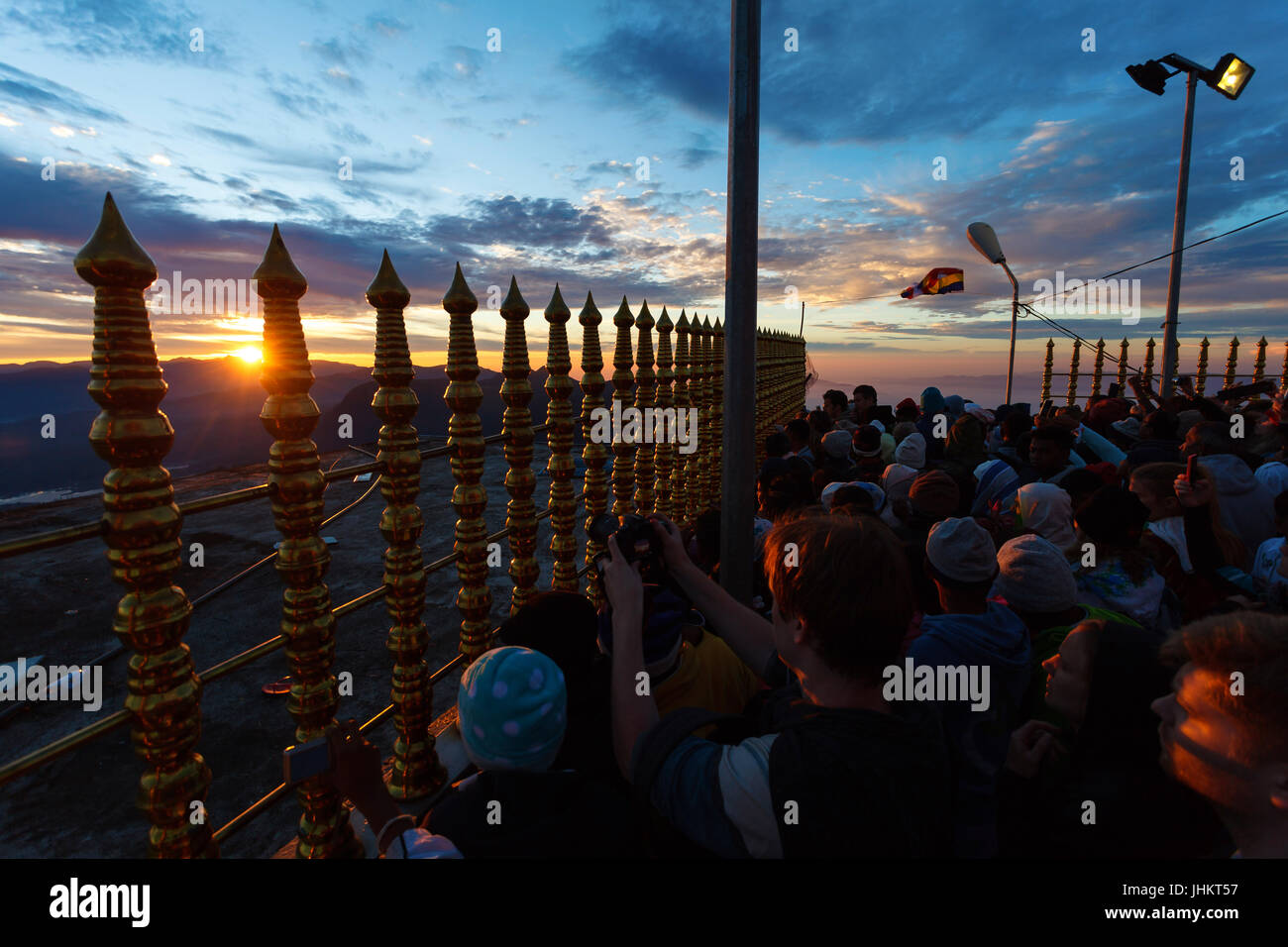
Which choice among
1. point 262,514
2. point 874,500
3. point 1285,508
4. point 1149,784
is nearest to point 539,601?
point 1149,784

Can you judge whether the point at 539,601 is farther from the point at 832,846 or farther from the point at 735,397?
the point at 735,397

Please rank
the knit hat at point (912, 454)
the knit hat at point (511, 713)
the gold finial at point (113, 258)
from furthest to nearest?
the knit hat at point (912, 454) < the knit hat at point (511, 713) < the gold finial at point (113, 258)

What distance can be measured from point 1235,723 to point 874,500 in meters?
2.99

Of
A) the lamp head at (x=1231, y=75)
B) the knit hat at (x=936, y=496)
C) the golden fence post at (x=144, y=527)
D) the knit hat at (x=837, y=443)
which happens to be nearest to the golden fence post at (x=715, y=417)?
the knit hat at (x=837, y=443)

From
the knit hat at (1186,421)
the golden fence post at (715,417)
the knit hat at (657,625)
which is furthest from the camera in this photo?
the knit hat at (1186,421)

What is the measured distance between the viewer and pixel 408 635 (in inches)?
108

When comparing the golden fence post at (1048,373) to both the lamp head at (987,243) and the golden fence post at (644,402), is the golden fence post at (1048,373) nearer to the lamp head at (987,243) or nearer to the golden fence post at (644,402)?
the lamp head at (987,243)

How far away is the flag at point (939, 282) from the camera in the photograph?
21.0 m

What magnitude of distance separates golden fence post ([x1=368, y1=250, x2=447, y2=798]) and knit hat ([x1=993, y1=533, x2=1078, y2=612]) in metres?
2.40

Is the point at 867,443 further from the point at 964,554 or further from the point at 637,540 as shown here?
the point at 637,540

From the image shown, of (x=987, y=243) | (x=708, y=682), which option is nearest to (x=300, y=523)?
(x=708, y=682)

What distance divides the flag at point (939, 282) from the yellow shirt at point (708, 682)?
858 inches

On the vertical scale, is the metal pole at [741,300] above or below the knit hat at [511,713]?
above

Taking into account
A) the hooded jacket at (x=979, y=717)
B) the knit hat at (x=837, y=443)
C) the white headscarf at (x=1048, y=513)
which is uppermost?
the knit hat at (x=837, y=443)
